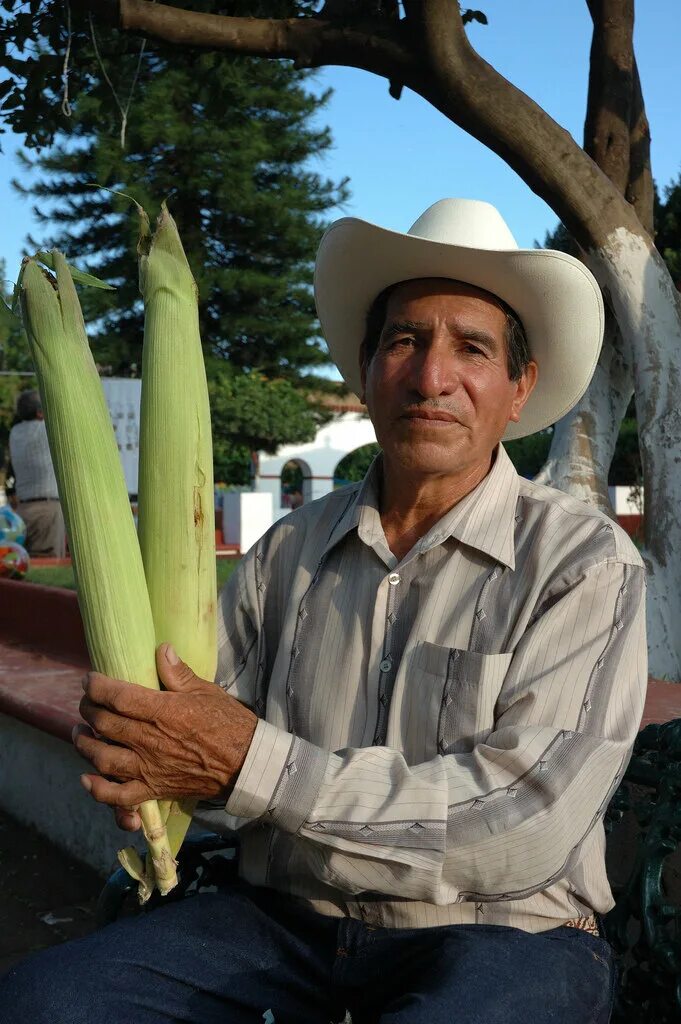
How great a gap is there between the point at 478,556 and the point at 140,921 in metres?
0.96

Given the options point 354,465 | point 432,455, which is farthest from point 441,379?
point 354,465

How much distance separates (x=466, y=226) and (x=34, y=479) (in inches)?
271

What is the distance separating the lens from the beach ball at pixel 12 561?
7355 millimetres

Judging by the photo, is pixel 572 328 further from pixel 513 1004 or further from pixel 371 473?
pixel 513 1004

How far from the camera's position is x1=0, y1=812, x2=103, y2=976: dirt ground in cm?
336

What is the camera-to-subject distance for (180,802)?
5.53 ft

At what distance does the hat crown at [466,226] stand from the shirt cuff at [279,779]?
40.5 inches

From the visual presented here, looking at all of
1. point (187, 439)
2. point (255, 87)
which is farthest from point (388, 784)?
point (255, 87)

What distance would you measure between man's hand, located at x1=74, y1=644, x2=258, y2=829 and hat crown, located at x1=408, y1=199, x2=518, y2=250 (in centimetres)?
101

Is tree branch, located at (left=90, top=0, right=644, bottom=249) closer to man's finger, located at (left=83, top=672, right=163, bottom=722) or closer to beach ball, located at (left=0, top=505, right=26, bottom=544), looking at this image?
man's finger, located at (left=83, top=672, right=163, bottom=722)

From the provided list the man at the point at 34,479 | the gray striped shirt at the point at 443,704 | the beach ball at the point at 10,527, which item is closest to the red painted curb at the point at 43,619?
the beach ball at the point at 10,527

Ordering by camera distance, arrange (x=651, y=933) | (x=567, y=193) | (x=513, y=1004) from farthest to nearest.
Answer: (x=567, y=193) → (x=651, y=933) → (x=513, y=1004)

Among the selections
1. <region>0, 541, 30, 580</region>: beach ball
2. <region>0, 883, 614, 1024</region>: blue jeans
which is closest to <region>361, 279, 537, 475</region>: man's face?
<region>0, 883, 614, 1024</region>: blue jeans

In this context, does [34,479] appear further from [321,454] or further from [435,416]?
[321,454]
